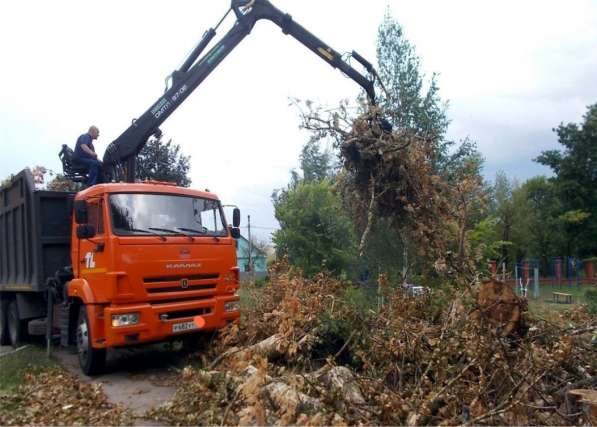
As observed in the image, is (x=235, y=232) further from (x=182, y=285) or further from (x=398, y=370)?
(x=398, y=370)

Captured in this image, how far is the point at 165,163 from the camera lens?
2172cm

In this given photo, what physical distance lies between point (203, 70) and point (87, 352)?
499 cm

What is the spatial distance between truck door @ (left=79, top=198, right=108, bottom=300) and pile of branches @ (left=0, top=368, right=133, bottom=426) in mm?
1196

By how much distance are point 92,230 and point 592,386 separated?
20.5ft

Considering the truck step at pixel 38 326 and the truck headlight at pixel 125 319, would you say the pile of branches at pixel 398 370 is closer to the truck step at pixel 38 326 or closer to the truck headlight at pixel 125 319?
the truck headlight at pixel 125 319

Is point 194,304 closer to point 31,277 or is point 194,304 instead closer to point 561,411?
point 31,277

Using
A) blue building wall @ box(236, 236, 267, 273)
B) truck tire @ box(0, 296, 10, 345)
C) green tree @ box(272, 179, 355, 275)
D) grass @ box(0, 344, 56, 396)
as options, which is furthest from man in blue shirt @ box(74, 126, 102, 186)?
green tree @ box(272, 179, 355, 275)

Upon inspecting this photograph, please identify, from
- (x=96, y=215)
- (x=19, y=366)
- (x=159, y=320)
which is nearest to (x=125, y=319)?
(x=159, y=320)

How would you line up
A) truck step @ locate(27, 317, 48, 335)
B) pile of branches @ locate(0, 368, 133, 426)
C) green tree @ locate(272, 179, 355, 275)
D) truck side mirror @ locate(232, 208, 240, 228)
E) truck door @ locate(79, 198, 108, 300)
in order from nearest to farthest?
pile of branches @ locate(0, 368, 133, 426) < truck door @ locate(79, 198, 108, 300) < truck side mirror @ locate(232, 208, 240, 228) < truck step @ locate(27, 317, 48, 335) < green tree @ locate(272, 179, 355, 275)

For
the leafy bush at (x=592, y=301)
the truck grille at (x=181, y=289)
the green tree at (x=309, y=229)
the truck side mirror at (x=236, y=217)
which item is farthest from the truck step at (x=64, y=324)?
the green tree at (x=309, y=229)

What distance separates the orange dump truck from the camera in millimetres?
6848

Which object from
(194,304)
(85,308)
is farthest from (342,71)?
(85,308)

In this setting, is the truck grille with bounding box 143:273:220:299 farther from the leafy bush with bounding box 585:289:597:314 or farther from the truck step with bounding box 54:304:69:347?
the leafy bush with bounding box 585:289:597:314

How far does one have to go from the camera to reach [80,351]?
7.45 metres
